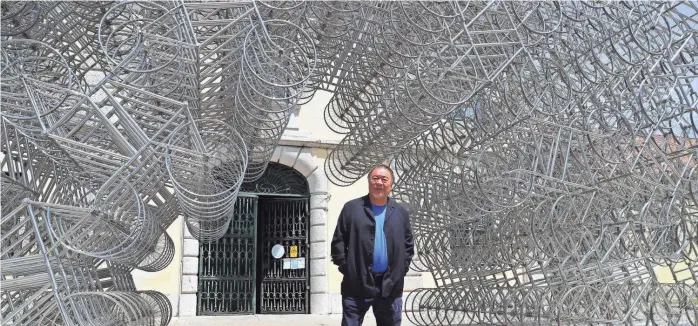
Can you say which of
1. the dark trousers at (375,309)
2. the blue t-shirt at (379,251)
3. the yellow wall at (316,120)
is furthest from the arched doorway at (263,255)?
the blue t-shirt at (379,251)

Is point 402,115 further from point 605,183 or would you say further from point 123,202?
point 123,202

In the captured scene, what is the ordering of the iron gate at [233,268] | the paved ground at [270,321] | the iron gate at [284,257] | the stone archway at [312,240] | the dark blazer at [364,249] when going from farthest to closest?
the iron gate at [284,257] < the iron gate at [233,268] < the stone archway at [312,240] < the paved ground at [270,321] < the dark blazer at [364,249]

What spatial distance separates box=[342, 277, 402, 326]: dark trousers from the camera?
14.0 feet

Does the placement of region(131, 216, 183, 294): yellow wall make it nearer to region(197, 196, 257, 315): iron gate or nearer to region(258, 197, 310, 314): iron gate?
region(197, 196, 257, 315): iron gate

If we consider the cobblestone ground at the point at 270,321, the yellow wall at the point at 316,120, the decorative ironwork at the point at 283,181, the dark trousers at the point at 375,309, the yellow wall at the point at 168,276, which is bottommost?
the cobblestone ground at the point at 270,321

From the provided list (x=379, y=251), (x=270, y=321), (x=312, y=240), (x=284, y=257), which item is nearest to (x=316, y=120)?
(x=312, y=240)

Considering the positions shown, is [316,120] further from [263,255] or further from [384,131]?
[384,131]

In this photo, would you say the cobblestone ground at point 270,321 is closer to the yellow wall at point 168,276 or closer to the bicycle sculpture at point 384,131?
the yellow wall at point 168,276

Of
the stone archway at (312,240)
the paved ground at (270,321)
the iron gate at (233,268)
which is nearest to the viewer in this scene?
the paved ground at (270,321)

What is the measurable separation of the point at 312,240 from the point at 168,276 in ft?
8.52

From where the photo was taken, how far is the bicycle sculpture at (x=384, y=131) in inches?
169

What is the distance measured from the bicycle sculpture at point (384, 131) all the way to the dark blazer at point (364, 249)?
869mm

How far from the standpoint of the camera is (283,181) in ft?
40.3

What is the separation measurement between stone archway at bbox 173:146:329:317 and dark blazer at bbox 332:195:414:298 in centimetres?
727
